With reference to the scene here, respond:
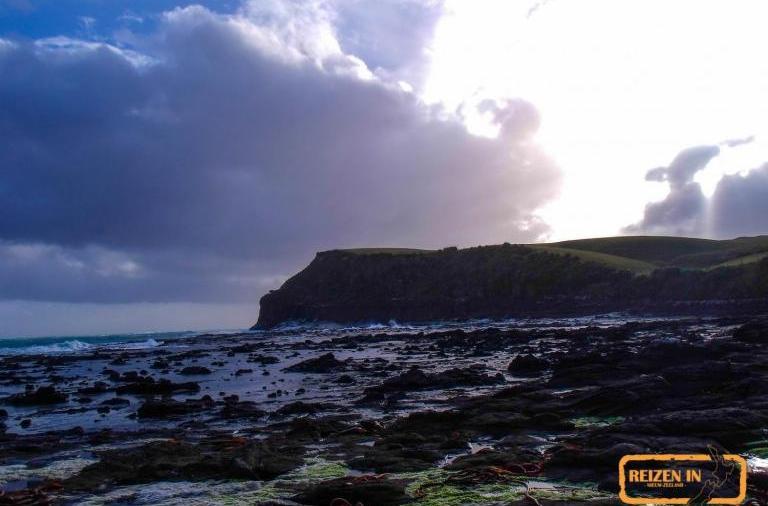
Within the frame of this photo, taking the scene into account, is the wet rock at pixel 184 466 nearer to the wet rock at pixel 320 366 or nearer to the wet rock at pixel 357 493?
the wet rock at pixel 357 493

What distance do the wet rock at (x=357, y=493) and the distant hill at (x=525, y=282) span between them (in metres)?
83.4

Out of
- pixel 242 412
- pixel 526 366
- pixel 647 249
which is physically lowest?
pixel 242 412

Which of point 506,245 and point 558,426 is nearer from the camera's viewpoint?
point 558,426

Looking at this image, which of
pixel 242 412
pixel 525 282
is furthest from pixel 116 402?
pixel 525 282

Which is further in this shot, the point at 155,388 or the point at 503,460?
the point at 155,388

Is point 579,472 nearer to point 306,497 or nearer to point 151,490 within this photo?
point 306,497

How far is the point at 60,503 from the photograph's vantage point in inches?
484

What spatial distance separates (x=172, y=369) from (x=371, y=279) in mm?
106415

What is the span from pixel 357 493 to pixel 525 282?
123426 millimetres

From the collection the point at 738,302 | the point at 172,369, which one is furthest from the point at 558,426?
the point at 738,302

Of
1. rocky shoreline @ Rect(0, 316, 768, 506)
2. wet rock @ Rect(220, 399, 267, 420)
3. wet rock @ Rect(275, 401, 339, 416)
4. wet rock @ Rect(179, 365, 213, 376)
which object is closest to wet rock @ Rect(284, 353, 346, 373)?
wet rock @ Rect(179, 365, 213, 376)

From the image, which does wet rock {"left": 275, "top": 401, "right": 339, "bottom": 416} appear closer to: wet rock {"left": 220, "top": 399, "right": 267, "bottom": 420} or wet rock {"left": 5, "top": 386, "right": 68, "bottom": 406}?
wet rock {"left": 220, "top": 399, "right": 267, "bottom": 420}

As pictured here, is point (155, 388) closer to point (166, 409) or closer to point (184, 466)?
point (166, 409)

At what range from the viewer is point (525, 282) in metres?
131
